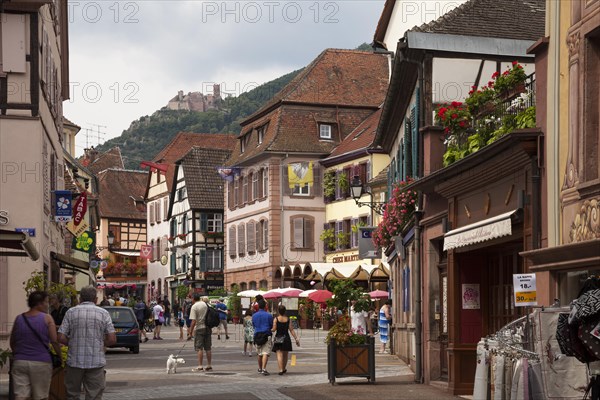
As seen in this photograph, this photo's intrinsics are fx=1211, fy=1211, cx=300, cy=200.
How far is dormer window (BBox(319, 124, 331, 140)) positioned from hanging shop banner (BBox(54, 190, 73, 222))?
35.8 metres

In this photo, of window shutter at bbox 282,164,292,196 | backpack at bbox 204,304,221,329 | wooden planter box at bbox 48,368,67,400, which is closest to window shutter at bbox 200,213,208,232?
window shutter at bbox 282,164,292,196

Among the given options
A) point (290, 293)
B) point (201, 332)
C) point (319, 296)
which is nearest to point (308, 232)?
point (290, 293)

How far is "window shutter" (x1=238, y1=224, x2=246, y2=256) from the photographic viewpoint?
71.9m

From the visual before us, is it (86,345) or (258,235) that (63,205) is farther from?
(258,235)

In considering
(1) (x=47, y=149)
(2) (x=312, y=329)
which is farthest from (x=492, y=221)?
(2) (x=312, y=329)

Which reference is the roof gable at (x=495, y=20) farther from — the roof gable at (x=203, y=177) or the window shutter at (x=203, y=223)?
the window shutter at (x=203, y=223)

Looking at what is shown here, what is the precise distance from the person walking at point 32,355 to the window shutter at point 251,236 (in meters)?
56.0

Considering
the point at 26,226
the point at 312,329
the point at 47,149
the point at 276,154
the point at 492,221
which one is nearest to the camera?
the point at 492,221

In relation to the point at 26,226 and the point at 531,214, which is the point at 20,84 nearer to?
the point at 26,226

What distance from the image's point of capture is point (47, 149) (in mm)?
29938

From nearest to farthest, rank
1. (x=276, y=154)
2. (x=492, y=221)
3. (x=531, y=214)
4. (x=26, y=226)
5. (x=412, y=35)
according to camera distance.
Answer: (x=531, y=214) → (x=492, y=221) → (x=412, y=35) → (x=26, y=226) → (x=276, y=154)

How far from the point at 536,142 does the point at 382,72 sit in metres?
56.1

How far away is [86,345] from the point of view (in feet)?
45.1

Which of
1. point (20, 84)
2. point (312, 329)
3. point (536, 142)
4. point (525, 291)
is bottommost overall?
point (312, 329)
